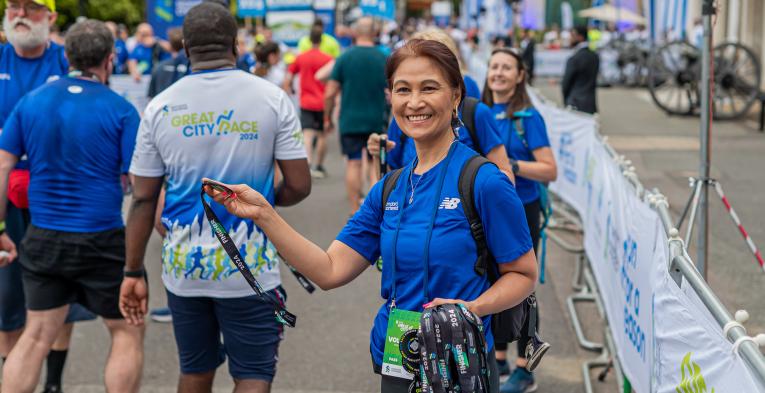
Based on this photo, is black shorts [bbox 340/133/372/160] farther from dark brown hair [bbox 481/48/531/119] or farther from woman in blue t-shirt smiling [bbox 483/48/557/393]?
woman in blue t-shirt smiling [bbox 483/48/557/393]

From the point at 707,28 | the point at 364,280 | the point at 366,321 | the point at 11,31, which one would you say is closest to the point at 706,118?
the point at 707,28

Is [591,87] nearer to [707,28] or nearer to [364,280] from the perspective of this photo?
[364,280]

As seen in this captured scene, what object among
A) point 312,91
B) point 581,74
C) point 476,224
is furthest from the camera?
point 581,74

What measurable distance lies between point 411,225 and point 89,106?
2091mm

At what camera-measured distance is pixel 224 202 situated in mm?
2822

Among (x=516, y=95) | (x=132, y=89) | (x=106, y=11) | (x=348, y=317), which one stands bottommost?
(x=348, y=317)

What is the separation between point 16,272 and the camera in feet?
16.3

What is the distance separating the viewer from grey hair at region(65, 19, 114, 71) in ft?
14.4

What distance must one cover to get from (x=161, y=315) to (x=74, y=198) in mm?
2387

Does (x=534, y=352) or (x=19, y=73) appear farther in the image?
(x=19, y=73)

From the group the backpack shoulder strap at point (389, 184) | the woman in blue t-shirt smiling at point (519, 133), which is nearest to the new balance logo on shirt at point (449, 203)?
the backpack shoulder strap at point (389, 184)

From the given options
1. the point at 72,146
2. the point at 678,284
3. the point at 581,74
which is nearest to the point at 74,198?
the point at 72,146

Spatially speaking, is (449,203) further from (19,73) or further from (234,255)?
(19,73)

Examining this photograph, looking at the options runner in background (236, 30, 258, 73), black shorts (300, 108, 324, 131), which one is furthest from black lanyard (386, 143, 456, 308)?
black shorts (300, 108, 324, 131)
